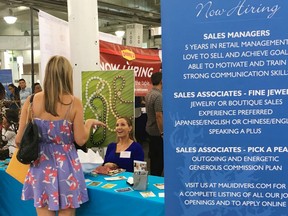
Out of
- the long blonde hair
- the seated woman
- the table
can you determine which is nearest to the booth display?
the seated woman

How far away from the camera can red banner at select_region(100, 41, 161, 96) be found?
3945mm

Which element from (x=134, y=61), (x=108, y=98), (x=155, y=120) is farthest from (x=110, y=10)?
(x=108, y=98)

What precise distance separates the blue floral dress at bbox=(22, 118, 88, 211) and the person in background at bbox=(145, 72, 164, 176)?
A: 5.92 feet

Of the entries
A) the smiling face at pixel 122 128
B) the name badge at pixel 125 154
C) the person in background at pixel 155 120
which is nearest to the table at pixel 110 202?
the name badge at pixel 125 154

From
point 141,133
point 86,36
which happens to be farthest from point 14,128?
point 141,133

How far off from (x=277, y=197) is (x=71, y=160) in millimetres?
1202

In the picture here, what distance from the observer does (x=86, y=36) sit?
312 cm

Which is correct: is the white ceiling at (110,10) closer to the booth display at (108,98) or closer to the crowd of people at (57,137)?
the booth display at (108,98)

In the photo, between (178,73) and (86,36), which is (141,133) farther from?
(178,73)

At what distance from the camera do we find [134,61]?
4531mm

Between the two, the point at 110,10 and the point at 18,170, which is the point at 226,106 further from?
the point at 110,10

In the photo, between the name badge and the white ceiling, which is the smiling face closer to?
the name badge

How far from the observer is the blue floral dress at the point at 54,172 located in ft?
6.61

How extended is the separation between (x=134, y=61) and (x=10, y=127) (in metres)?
1.86
